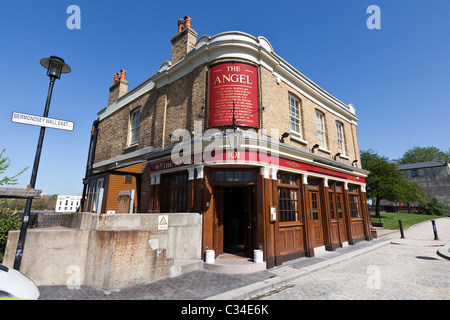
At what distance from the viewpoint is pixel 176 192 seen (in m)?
9.56

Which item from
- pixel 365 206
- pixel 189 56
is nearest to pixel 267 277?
pixel 189 56

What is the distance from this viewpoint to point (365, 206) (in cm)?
1430

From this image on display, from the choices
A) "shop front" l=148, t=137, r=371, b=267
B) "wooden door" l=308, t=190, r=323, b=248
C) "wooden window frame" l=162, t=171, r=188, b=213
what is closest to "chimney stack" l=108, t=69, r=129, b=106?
"shop front" l=148, t=137, r=371, b=267

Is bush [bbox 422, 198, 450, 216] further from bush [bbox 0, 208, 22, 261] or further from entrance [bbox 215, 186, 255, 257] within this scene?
bush [bbox 0, 208, 22, 261]

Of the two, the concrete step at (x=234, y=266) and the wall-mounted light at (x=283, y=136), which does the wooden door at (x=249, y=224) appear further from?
the wall-mounted light at (x=283, y=136)

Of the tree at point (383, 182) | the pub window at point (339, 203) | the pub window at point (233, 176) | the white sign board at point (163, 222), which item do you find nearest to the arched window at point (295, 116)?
the pub window at point (233, 176)

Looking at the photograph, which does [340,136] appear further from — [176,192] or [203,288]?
[203,288]

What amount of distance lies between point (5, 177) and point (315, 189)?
57.3 feet

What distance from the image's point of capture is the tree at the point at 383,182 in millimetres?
26172

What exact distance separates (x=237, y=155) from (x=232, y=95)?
2.51 m

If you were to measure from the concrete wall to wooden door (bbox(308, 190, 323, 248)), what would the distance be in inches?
280

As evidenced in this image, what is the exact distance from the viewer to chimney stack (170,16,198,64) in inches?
436
